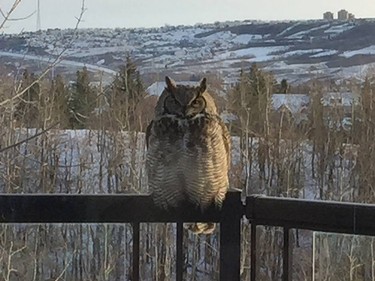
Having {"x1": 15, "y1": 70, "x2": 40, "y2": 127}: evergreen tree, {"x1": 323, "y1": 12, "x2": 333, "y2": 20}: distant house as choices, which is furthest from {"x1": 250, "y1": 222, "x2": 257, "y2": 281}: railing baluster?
{"x1": 323, "y1": 12, "x2": 333, "y2": 20}: distant house

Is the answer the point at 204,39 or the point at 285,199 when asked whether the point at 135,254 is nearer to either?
the point at 285,199

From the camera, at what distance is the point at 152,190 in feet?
4.25

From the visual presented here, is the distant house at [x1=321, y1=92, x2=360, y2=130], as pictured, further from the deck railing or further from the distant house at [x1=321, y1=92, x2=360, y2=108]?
the deck railing

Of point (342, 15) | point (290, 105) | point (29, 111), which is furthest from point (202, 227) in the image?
point (342, 15)

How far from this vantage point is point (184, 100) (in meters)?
1.36

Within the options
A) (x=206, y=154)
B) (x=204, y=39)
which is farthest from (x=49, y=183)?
(x=206, y=154)

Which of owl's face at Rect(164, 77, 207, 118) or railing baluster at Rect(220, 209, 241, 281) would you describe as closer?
railing baluster at Rect(220, 209, 241, 281)

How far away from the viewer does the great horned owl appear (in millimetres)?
1320

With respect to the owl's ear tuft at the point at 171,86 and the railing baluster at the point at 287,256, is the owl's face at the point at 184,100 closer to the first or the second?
the owl's ear tuft at the point at 171,86

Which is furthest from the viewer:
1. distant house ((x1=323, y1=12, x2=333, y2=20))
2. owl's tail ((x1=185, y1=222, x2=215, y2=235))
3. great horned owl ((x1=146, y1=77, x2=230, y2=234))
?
distant house ((x1=323, y1=12, x2=333, y2=20))

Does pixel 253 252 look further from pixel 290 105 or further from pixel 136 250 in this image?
pixel 290 105

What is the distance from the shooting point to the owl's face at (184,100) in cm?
134

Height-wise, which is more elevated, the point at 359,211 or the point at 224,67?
the point at 224,67

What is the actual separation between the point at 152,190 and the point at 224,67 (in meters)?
10.2
